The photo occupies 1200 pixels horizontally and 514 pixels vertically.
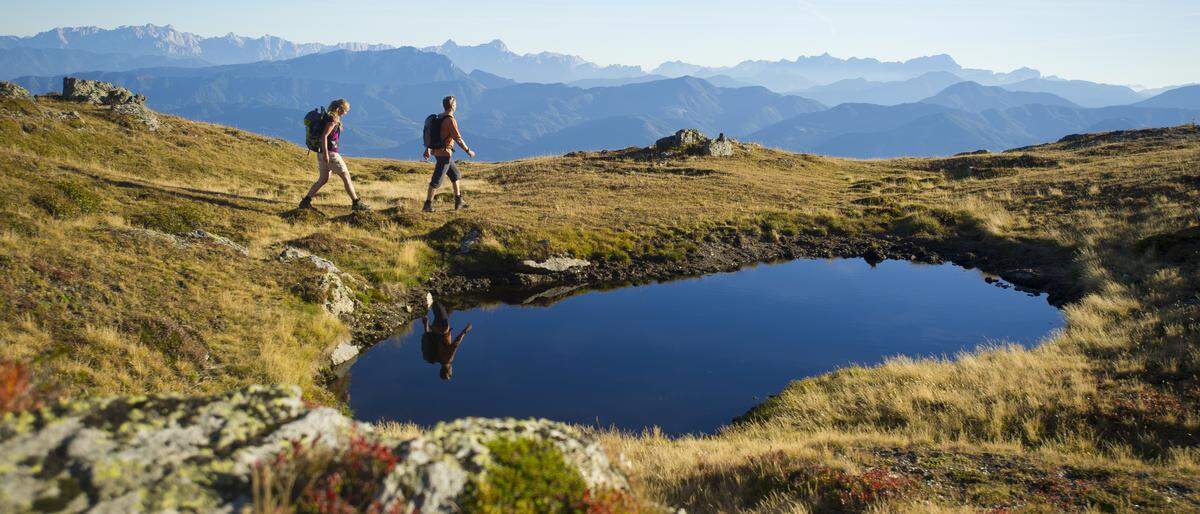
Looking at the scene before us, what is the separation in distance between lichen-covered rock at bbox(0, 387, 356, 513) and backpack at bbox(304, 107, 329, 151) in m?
17.9

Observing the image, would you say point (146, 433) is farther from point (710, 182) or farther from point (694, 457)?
point (710, 182)

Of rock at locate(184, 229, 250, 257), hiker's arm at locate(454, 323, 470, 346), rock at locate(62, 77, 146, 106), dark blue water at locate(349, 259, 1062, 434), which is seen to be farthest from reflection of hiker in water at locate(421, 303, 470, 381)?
rock at locate(62, 77, 146, 106)

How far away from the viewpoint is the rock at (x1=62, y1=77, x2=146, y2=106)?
37.1m

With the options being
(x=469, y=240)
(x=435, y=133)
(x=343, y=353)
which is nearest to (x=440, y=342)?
(x=343, y=353)

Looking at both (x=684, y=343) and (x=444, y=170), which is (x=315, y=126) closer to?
(x=444, y=170)

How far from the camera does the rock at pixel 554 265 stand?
21984 millimetres

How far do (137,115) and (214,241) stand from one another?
2432 cm

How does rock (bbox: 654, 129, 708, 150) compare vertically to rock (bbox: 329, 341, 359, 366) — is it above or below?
above

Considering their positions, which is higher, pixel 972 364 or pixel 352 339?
pixel 972 364

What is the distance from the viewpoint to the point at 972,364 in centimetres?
1394

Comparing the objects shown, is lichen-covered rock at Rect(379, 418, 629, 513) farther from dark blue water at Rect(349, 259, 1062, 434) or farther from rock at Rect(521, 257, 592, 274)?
rock at Rect(521, 257, 592, 274)

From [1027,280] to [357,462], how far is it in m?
26.4

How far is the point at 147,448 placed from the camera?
4.33 m

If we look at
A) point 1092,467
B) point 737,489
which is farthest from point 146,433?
point 1092,467
